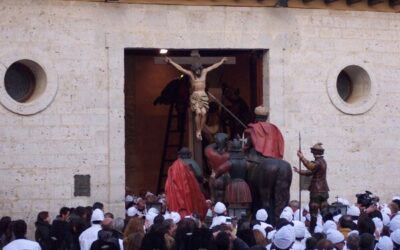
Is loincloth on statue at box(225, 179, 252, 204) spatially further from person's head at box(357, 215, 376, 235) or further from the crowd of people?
person's head at box(357, 215, 376, 235)

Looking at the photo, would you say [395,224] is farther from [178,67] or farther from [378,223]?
[178,67]

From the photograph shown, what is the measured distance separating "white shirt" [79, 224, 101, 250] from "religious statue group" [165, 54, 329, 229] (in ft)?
11.4

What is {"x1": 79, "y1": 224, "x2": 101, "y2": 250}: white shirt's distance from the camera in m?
13.4

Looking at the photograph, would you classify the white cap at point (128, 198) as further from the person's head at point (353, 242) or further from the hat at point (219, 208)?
the person's head at point (353, 242)

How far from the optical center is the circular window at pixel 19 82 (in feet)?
62.3

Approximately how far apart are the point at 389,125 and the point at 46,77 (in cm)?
768

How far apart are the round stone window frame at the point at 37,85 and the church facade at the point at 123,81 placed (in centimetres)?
2

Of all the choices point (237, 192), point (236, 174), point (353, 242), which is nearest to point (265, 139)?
point (236, 174)

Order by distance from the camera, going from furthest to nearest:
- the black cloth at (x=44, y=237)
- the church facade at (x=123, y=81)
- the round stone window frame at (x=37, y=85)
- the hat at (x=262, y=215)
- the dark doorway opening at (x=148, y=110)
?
the dark doorway opening at (x=148, y=110) < the church facade at (x=123, y=81) < the round stone window frame at (x=37, y=85) < the hat at (x=262, y=215) < the black cloth at (x=44, y=237)

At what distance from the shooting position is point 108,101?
64.0ft

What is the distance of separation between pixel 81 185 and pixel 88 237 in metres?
5.73

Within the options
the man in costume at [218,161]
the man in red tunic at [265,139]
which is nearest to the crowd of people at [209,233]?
the man in costume at [218,161]

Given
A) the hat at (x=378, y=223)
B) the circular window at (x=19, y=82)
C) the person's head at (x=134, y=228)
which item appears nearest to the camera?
the person's head at (x=134, y=228)

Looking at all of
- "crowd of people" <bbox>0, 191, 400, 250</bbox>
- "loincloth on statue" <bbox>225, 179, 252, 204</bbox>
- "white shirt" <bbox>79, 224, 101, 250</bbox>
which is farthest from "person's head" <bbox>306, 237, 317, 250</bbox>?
"loincloth on statue" <bbox>225, 179, 252, 204</bbox>
